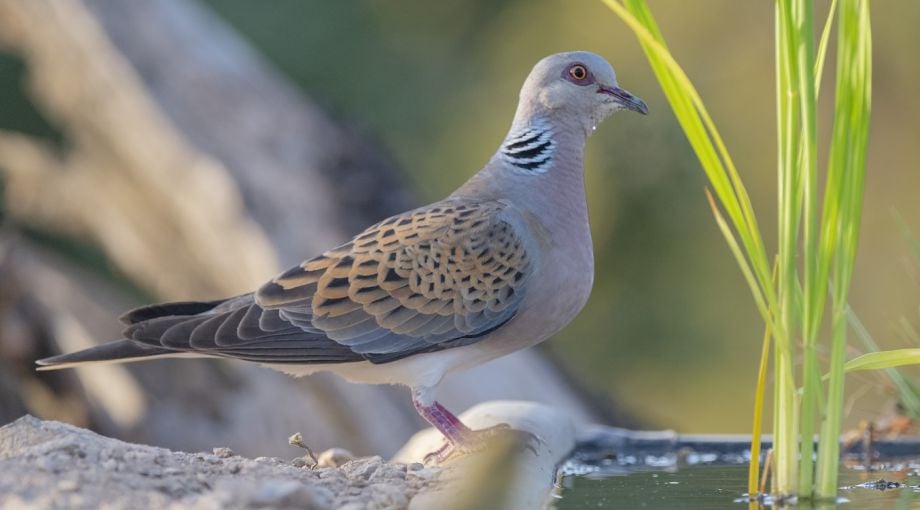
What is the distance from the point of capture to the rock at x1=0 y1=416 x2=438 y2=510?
7.70 ft

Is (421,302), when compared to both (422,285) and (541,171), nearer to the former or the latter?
(422,285)

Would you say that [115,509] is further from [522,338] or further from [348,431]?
[348,431]

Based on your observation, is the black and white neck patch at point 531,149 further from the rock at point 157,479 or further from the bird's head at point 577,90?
the rock at point 157,479

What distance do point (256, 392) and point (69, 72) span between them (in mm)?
2141

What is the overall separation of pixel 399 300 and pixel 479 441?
0.54 metres

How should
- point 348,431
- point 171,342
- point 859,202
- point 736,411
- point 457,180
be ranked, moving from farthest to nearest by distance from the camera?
point 457,180, point 736,411, point 348,431, point 171,342, point 859,202

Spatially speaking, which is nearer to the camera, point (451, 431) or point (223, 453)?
point (223, 453)

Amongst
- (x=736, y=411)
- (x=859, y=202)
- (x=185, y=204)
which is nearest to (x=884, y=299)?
(x=736, y=411)

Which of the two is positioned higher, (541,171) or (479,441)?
(541,171)

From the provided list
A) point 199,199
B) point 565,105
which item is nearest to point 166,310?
point 565,105

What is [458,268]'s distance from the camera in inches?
146

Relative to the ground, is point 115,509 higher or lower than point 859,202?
lower

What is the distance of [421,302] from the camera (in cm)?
369

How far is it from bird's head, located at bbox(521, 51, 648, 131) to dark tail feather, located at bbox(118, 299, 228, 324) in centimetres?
113
